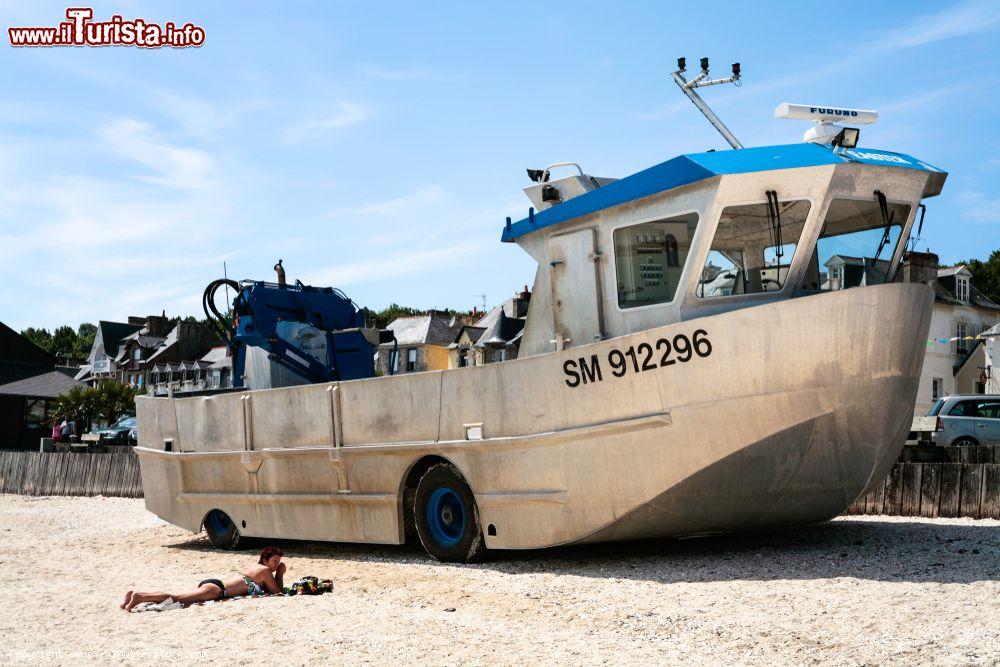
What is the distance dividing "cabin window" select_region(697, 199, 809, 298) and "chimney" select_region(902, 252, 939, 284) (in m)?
1.19

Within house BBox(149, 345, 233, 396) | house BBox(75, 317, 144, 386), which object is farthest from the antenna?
house BBox(75, 317, 144, 386)

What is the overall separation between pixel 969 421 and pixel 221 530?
17.0 metres

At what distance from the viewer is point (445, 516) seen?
10.9m

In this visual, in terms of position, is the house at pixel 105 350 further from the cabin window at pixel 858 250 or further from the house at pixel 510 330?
the cabin window at pixel 858 250

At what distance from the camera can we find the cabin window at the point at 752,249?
8.90 metres

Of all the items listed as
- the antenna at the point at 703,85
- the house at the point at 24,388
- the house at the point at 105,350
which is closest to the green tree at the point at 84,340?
the house at the point at 105,350

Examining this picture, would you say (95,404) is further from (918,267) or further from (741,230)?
(918,267)

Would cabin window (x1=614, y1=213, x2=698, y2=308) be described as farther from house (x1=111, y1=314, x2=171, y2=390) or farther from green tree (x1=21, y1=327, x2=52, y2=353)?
green tree (x1=21, y1=327, x2=52, y2=353)

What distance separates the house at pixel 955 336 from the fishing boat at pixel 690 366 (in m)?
40.2

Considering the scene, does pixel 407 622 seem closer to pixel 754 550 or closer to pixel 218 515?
pixel 754 550

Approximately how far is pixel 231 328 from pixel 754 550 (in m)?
8.27

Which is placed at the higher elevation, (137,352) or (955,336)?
(137,352)

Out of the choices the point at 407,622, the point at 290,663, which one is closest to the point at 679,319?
the point at 407,622

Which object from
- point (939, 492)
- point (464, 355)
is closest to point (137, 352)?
point (464, 355)
